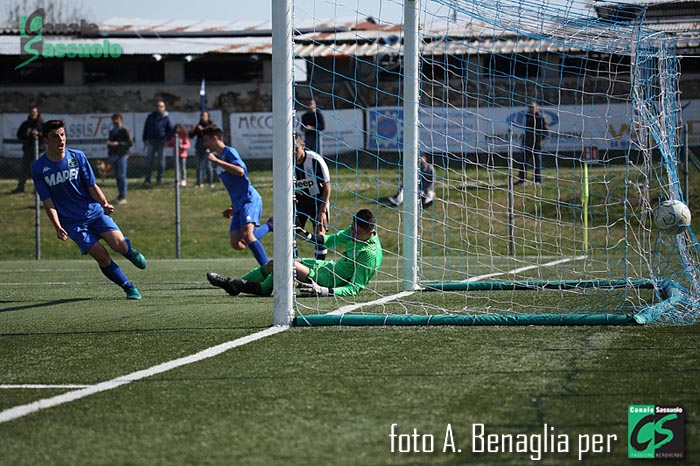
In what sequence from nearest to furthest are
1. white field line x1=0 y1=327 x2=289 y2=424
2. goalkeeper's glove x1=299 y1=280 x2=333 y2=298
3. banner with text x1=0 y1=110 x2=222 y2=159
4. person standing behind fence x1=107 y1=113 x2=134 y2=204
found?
white field line x1=0 y1=327 x2=289 y2=424
goalkeeper's glove x1=299 y1=280 x2=333 y2=298
person standing behind fence x1=107 y1=113 x2=134 y2=204
banner with text x1=0 y1=110 x2=222 y2=159

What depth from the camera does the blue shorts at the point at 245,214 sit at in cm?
1077

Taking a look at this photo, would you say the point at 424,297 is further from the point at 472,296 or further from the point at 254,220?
the point at 254,220

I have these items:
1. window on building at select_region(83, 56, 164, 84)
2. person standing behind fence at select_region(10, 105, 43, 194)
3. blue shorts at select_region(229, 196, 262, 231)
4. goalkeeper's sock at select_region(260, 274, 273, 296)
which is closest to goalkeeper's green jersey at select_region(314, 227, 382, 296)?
goalkeeper's sock at select_region(260, 274, 273, 296)

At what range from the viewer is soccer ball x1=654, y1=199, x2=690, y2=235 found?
728 centimetres

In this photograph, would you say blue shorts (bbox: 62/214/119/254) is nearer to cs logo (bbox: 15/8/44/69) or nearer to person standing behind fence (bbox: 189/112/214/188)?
person standing behind fence (bbox: 189/112/214/188)

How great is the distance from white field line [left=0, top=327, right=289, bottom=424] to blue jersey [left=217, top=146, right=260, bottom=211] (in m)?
4.58

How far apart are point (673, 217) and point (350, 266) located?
119 inches

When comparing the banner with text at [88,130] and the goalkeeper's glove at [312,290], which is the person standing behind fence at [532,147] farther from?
the banner with text at [88,130]

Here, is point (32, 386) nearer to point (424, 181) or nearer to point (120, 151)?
point (424, 181)

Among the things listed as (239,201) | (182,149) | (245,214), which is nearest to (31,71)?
(182,149)

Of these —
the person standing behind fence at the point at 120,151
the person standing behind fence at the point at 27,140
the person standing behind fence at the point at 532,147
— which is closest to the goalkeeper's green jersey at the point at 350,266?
the person standing behind fence at the point at 532,147
